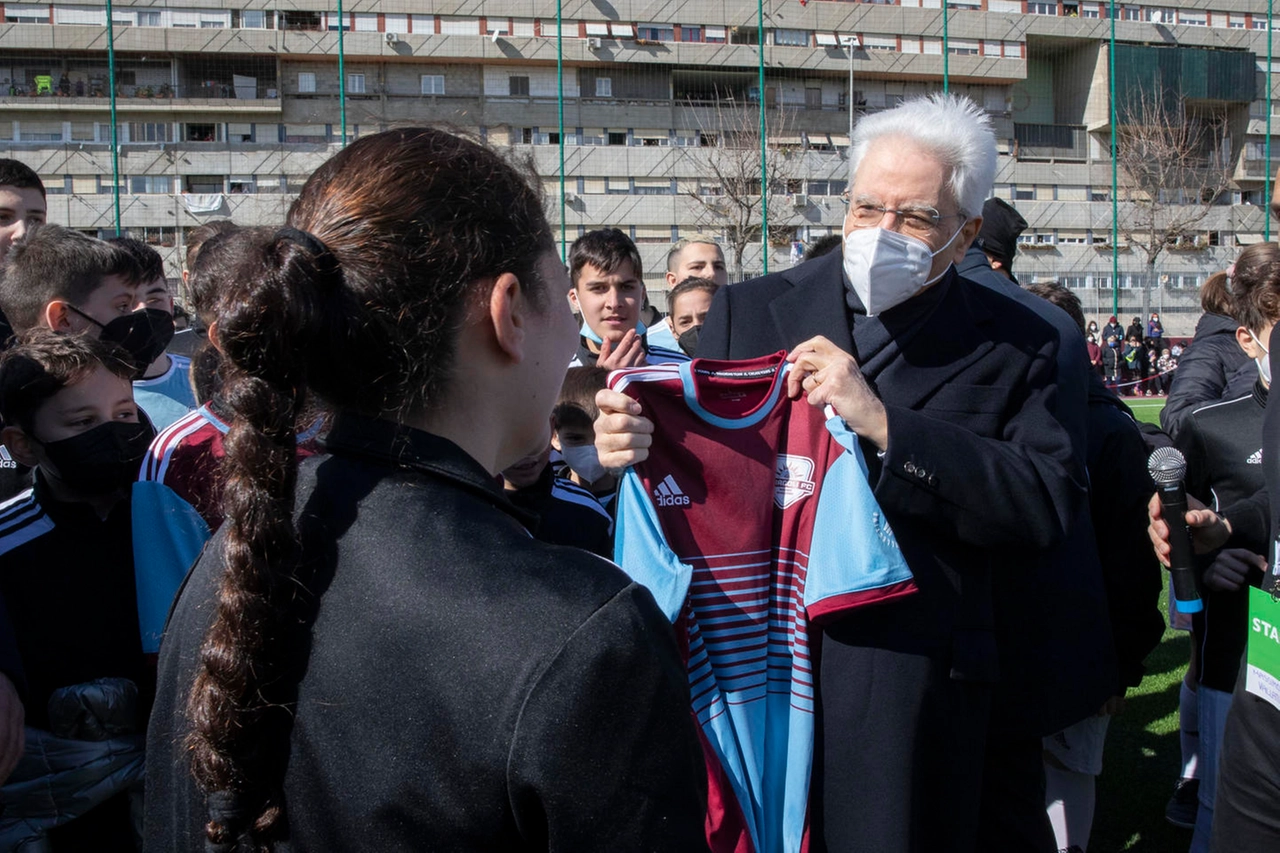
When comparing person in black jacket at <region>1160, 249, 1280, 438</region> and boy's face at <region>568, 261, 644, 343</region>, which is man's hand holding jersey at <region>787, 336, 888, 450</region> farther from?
person in black jacket at <region>1160, 249, 1280, 438</region>

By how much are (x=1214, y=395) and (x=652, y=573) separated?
4707mm

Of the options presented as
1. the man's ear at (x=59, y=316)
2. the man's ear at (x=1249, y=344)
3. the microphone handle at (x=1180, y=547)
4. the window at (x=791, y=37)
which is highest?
the window at (x=791, y=37)

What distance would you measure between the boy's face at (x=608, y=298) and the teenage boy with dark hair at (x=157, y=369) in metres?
1.91

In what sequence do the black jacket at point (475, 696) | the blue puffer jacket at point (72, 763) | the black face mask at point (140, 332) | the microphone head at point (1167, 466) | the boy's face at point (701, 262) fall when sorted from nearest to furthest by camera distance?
the black jacket at point (475, 696), the blue puffer jacket at point (72, 763), the microphone head at point (1167, 466), the black face mask at point (140, 332), the boy's face at point (701, 262)

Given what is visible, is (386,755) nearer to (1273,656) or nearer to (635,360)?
(1273,656)

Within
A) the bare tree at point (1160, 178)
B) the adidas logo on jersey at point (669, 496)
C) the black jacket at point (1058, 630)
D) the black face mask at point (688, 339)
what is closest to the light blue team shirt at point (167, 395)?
the adidas logo on jersey at point (669, 496)

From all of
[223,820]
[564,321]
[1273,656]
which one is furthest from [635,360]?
[223,820]

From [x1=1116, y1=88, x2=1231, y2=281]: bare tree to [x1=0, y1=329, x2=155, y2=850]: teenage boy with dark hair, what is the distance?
40244mm

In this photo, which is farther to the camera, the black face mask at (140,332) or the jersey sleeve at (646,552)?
the black face mask at (140,332)

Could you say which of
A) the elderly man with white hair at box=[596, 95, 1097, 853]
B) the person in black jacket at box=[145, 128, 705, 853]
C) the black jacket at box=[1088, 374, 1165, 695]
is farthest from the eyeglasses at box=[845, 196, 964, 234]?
the person in black jacket at box=[145, 128, 705, 853]

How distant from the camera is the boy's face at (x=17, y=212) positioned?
4375 mm

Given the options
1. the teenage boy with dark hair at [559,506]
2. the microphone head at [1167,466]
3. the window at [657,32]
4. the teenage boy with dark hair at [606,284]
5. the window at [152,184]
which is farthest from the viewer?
the window at [657,32]

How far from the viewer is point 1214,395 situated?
5.75m

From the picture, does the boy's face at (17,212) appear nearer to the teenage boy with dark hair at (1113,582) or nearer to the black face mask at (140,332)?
the black face mask at (140,332)
